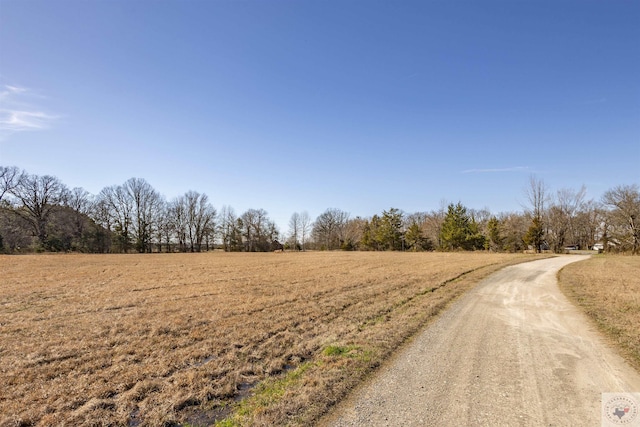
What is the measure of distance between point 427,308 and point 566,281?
35.7 feet

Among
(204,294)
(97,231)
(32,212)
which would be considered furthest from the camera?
(97,231)

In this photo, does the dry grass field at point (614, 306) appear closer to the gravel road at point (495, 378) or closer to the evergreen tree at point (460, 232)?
the gravel road at point (495, 378)

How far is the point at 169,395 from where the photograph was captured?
450 centimetres

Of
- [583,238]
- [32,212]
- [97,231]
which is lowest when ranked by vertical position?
[583,238]

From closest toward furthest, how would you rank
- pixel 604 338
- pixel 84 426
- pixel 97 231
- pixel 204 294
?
pixel 84 426 < pixel 604 338 < pixel 204 294 < pixel 97 231

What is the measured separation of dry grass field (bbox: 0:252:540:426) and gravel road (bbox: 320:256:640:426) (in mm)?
573

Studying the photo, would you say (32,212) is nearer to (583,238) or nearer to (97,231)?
(97,231)

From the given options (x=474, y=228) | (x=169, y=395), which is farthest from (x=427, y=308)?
(x=474, y=228)

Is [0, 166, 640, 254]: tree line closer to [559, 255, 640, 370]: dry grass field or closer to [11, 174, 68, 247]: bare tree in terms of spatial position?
[11, 174, 68, 247]: bare tree

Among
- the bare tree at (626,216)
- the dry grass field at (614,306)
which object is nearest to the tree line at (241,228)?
the bare tree at (626,216)

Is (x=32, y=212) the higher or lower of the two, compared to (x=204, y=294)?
higher

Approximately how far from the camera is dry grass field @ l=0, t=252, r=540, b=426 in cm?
416

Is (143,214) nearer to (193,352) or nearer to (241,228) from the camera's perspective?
(241,228)

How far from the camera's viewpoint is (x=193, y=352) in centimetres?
629
